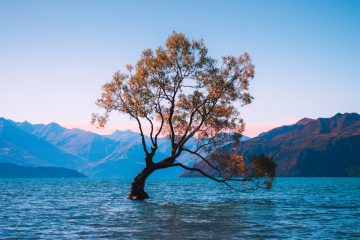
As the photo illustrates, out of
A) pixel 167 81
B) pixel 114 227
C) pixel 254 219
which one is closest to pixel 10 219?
pixel 114 227

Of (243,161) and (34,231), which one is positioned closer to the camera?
(34,231)

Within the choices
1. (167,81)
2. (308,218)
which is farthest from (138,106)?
(308,218)

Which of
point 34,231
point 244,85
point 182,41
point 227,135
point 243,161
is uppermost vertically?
point 182,41

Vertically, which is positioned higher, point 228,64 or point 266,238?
point 228,64

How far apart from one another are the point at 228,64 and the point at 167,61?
7.78m

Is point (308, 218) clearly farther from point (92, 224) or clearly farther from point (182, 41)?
point (182, 41)

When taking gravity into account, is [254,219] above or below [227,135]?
below

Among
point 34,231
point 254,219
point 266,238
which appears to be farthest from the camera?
point 254,219

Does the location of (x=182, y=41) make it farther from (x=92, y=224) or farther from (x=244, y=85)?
(x=92, y=224)

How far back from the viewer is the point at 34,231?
3027cm

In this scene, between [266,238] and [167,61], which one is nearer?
[266,238]

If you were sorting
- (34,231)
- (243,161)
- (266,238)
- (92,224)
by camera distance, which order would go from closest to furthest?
(266,238) → (34,231) → (92,224) → (243,161)

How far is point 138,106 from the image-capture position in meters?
55.0

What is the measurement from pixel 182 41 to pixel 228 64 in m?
6.53
